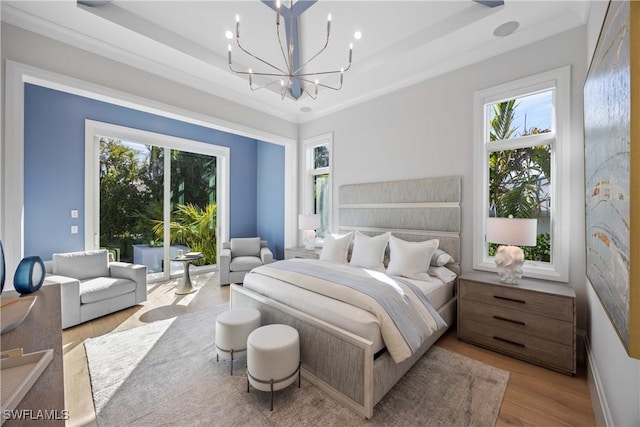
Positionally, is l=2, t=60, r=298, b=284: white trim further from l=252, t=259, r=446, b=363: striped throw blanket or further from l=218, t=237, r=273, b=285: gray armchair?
l=218, t=237, r=273, b=285: gray armchair

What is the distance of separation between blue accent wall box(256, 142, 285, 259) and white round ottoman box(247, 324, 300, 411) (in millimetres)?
3767

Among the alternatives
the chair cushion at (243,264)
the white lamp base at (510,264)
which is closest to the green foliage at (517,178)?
the white lamp base at (510,264)

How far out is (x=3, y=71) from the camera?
233cm

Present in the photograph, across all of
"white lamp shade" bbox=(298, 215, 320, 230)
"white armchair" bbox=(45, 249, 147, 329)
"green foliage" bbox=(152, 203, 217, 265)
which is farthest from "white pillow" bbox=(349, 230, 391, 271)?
"green foliage" bbox=(152, 203, 217, 265)

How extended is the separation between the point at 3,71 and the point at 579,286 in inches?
213

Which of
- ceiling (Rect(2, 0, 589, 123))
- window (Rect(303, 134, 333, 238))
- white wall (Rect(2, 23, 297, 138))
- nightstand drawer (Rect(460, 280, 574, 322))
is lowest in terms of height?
nightstand drawer (Rect(460, 280, 574, 322))

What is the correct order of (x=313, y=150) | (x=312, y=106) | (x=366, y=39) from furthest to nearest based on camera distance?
1. (x=313, y=150)
2. (x=312, y=106)
3. (x=366, y=39)

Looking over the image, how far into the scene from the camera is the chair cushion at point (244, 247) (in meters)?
5.01

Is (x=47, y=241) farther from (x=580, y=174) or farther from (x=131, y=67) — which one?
(x=580, y=174)

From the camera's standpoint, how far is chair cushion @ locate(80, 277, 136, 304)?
9.96 feet

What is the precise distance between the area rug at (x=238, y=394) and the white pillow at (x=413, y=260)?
720mm

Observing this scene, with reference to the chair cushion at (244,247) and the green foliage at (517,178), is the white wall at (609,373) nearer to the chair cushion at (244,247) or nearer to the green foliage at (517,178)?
the green foliage at (517,178)

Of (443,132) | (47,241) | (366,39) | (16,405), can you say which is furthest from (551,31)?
(47,241)

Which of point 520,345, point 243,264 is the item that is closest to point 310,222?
point 243,264
